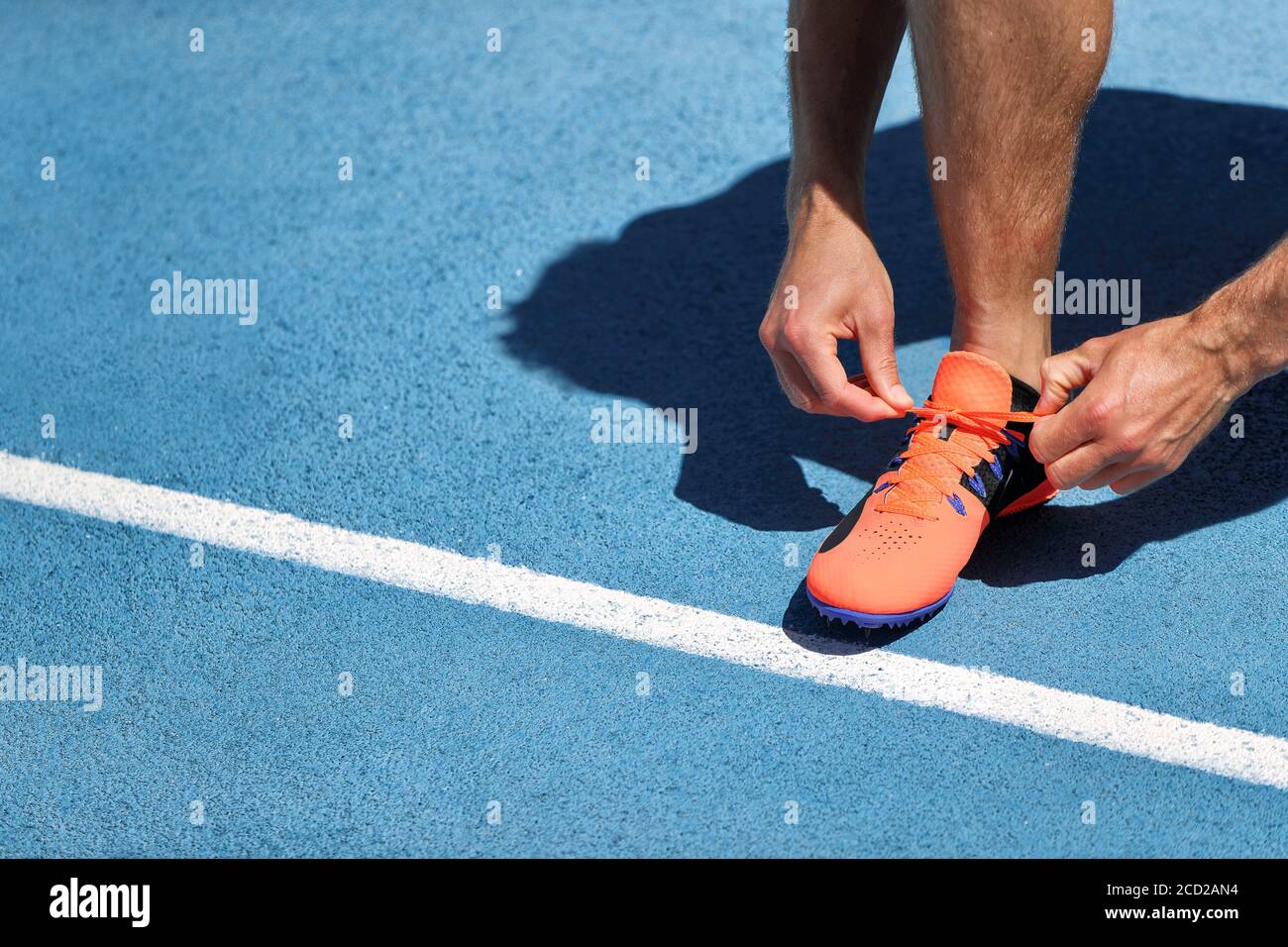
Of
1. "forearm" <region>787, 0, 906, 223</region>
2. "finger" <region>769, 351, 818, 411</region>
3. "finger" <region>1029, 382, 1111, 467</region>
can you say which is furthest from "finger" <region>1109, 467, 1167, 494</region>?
"forearm" <region>787, 0, 906, 223</region>

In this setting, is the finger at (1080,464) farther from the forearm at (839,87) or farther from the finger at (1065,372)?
the forearm at (839,87)

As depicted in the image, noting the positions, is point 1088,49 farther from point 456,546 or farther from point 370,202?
point 370,202

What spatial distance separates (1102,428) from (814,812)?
73cm

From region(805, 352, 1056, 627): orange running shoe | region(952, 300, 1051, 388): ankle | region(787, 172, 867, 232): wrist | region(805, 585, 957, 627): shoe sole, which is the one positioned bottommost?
region(805, 585, 957, 627): shoe sole

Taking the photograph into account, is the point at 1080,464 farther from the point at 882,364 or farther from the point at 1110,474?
the point at 882,364

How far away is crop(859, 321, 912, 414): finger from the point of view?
2.11m

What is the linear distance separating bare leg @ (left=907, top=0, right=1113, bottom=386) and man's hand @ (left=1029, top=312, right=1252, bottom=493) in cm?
19

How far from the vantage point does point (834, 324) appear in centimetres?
209

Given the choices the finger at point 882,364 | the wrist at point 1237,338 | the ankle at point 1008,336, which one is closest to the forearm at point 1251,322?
the wrist at point 1237,338

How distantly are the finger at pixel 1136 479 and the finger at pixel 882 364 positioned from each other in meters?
0.36

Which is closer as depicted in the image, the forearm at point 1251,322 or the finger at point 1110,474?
the forearm at point 1251,322

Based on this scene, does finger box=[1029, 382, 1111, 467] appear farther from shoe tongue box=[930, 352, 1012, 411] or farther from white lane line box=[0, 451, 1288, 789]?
white lane line box=[0, 451, 1288, 789]

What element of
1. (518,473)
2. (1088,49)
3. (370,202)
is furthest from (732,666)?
(370,202)

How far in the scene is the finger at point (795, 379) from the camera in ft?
6.98
